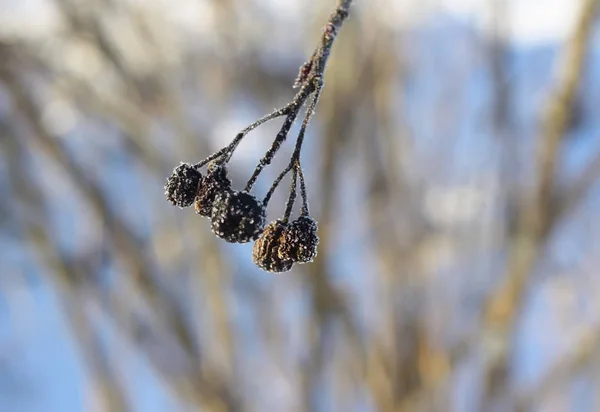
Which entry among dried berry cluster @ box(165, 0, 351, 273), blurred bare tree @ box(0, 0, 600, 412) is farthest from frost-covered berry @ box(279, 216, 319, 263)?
blurred bare tree @ box(0, 0, 600, 412)

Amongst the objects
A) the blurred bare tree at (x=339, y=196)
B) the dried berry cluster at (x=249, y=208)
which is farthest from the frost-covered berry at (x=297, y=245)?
the blurred bare tree at (x=339, y=196)

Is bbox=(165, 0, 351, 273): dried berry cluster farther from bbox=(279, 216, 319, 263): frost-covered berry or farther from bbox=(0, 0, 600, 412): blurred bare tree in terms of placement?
bbox=(0, 0, 600, 412): blurred bare tree

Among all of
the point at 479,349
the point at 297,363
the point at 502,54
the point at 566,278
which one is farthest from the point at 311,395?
the point at 566,278

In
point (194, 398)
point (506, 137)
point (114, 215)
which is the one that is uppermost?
point (506, 137)

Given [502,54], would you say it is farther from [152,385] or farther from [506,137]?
[152,385]

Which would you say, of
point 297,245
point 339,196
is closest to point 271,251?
point 297,245
